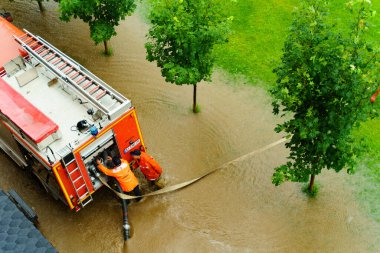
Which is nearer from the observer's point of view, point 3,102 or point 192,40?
point 3,102

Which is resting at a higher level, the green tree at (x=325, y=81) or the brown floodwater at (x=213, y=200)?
the green tree at (x=325, y=81)

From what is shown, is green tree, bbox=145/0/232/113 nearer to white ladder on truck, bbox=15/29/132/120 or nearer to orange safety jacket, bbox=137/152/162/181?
white ladder on truck, bbox=15/29/132/120

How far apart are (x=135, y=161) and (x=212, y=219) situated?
2.52 meters

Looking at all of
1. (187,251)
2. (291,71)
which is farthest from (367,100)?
(187,251)

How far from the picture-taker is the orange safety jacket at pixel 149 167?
1191 cm

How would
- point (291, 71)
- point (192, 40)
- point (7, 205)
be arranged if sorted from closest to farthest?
point (7, 205) < point (291, 71) < point (192, 40)

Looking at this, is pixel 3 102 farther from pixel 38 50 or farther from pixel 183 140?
pixel 183 140

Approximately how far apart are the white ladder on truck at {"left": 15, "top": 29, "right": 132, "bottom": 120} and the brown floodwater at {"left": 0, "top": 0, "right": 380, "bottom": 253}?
106 inches

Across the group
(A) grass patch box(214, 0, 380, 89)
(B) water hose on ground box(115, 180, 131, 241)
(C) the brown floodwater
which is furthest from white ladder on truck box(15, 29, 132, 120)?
(A) grass patch box(214, 0, 380, 89)

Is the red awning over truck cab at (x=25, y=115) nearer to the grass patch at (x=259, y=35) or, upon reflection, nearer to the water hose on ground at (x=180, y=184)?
the water hose on ground at (x=180, y=184)

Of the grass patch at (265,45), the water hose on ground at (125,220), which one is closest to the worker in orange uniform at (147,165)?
the water hose on ground at (125,220)

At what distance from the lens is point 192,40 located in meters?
11.8

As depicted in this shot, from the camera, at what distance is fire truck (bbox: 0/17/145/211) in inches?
421

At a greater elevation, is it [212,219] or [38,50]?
[38,50]
